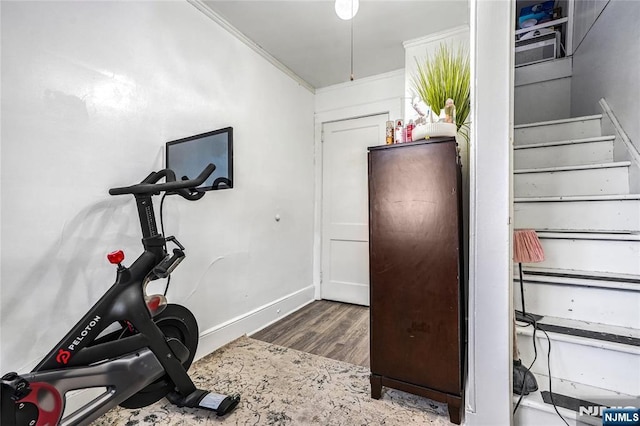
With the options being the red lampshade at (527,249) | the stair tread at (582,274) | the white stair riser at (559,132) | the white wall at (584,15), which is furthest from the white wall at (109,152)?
the white wall at (584,15)

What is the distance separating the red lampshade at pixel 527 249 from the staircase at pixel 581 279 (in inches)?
12.0

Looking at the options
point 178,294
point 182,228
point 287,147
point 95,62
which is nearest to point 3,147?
point 95,62

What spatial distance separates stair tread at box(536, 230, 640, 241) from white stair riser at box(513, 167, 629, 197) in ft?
1.31

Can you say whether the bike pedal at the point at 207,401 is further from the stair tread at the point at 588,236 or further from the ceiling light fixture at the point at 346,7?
the ceiling light fixture at the point at 346,7

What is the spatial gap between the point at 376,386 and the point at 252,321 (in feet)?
4.22

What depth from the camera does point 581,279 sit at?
1504mm

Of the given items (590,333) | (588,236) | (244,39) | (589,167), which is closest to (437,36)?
(589,167)

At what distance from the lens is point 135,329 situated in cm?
137

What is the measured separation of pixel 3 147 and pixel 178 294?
1173 mm

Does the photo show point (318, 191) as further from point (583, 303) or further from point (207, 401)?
point (583, 303)

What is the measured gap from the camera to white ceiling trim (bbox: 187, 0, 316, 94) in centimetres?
208

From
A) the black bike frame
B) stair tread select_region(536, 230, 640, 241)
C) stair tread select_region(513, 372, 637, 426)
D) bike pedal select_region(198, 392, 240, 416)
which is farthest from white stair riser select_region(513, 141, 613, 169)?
bike pedal select_region(198, 392, 240, 416)

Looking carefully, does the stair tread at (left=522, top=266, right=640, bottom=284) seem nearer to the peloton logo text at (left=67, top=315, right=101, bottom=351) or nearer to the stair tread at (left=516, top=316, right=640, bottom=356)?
the stair tread at (left=516, top=316, right=640, bottom=356)

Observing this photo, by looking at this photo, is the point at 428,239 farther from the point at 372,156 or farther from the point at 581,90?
the point at 581,90
